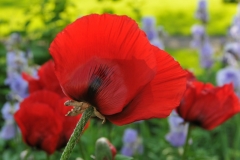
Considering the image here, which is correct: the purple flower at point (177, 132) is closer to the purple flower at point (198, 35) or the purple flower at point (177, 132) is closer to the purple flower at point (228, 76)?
the purple flower at point (228, 76)

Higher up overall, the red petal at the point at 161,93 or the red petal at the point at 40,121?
the red petal at the point at 161,93

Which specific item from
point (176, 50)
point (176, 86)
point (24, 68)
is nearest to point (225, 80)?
point (24, 68)

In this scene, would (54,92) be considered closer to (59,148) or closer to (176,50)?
(59,148)

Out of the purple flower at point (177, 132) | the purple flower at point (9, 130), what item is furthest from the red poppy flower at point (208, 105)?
the purple flower at point (9, 130)

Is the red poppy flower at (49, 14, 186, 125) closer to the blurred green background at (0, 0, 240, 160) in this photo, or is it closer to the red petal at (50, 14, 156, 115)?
the red petal at (50, 14, 156, 115)

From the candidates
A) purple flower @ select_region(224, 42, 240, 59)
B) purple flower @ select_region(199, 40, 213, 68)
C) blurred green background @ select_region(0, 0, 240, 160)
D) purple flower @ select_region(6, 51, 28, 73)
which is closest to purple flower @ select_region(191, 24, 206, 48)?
purple flower @ select_region(199, 40, 213, 68)

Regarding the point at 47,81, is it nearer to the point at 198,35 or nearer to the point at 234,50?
the point at 234,50
